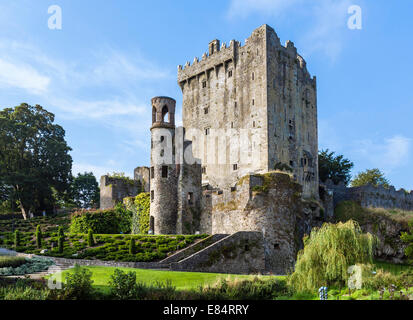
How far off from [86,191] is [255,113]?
36.1 metres

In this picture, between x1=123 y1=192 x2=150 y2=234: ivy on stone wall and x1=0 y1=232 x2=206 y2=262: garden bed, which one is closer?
x1=0 y1=232 x2=206 y2=262: garden bed

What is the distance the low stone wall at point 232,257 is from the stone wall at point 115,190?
76.8ft

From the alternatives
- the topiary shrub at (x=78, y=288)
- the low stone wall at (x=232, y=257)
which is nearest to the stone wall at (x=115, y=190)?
the low stone wall at (x=232, y=257)

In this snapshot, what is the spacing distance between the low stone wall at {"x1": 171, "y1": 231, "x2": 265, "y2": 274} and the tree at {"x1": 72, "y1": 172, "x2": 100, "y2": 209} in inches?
1777

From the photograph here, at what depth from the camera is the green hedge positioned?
45312mm

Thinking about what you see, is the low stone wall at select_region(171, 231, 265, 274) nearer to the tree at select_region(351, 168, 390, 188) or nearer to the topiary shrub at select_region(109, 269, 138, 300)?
the topiary shrub at select_region(109, 269, 138, 300)

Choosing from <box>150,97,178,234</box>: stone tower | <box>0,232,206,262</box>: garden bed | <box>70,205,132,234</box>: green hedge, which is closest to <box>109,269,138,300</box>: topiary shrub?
<box>0,232,206,262</box>: garden bed

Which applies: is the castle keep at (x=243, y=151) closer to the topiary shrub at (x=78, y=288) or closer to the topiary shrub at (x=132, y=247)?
A: the topiary shrub at (x=132, y=247)

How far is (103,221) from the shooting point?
46312 mm

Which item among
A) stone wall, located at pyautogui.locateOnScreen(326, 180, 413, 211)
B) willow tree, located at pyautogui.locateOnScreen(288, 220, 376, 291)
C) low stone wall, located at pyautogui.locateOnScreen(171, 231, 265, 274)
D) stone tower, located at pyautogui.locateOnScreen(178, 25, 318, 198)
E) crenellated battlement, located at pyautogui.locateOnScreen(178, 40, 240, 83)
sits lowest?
low stone wall, located at pyautogui.locateOnScreen(171, 231, 265, 274)

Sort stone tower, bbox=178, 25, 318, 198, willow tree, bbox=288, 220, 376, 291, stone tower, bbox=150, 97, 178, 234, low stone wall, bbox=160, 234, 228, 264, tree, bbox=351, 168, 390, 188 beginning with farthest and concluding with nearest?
1. tree, bbox=351, 168, 390, 188
2. stone tower, bbox=178, 25, 318, 198
3. stone tower, bbox=150, 97, 178, 234
4. low stone wall, bbox=160, 234, 228, 264
5. willow tree, bbox=288, 220, 376, 291

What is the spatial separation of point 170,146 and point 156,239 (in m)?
Answer: 11.1
